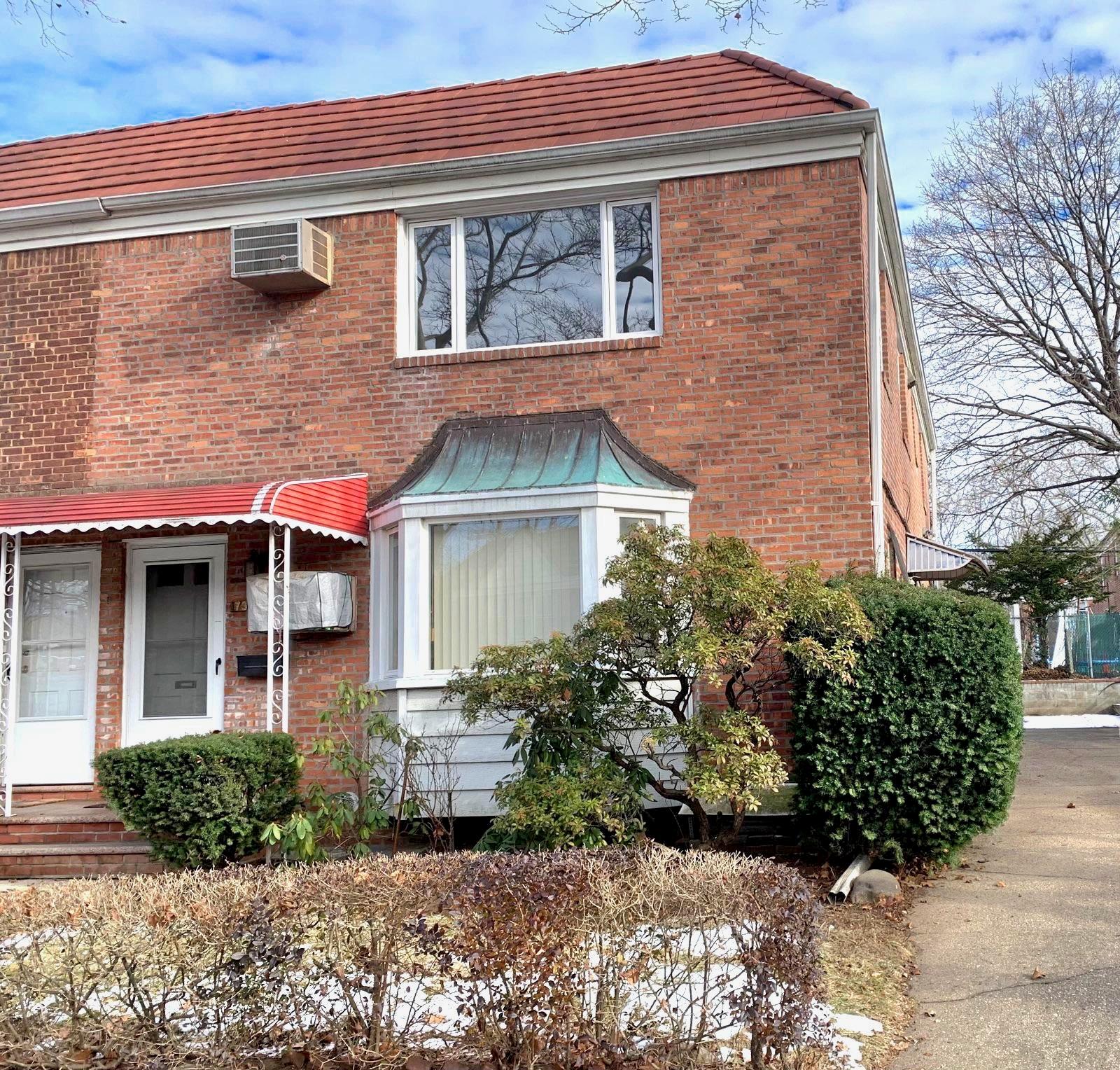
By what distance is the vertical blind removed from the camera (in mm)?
9766

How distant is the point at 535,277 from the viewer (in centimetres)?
1073

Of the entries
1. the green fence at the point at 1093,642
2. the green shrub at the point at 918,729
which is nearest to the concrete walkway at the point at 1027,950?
the green shrub at the point at 918,729

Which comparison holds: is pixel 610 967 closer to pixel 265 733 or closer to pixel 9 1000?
pixel 9 1000

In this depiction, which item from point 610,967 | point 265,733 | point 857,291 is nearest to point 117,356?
point 265,733

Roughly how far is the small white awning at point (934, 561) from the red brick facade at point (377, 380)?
21.4 inches

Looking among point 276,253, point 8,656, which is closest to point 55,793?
point 8,656

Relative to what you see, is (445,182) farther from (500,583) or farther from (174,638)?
(174,638)

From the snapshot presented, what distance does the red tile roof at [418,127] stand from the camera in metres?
10.5

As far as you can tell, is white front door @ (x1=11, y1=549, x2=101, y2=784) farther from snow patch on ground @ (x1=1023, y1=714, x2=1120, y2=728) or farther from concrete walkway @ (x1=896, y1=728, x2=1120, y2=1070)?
snow patch on ground @ (x1=1023, y1=714, x2=1120, y2=728)

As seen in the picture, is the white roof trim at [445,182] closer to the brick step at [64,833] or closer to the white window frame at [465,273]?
the white window frame at [465,273]

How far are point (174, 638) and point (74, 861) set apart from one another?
225 cm

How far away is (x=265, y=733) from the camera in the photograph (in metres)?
9.41

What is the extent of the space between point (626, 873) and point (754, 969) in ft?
2.05

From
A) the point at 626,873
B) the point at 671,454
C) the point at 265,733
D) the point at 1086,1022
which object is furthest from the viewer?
the point at 671,454
